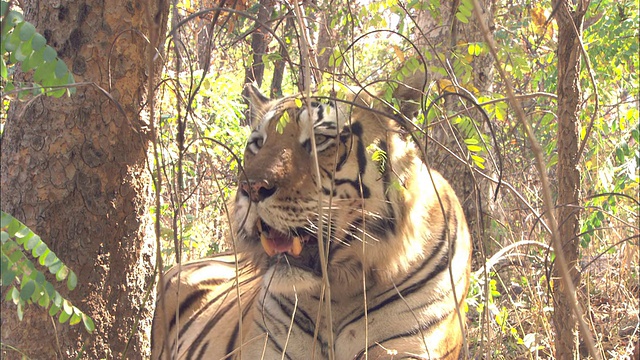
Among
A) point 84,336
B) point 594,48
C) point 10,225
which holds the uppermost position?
point 594,48

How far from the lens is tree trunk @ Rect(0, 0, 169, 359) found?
237 centimetres

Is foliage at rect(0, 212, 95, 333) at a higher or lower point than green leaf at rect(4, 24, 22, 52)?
lower

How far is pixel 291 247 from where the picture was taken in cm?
295

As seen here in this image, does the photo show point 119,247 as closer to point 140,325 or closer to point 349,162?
point 140,325

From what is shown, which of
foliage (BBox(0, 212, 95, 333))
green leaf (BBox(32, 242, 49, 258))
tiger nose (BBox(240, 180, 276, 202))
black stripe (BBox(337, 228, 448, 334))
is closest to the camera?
foliage (BBox(0, 212, 95, 333))

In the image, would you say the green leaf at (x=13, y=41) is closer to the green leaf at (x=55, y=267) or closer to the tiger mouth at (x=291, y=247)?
the green leaf at (x=55, y=267)

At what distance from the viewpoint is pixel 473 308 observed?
17.1 feet

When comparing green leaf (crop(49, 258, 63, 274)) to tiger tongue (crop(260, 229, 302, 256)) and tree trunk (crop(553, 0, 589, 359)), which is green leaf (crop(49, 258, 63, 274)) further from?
tree trunk (crop(553, 0, 589, 359))

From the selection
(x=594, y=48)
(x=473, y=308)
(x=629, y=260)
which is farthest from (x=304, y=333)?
(x=594, y=48)

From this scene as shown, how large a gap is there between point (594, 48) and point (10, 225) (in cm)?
537

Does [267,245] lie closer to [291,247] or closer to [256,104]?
[291,247]

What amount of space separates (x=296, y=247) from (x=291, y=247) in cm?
3

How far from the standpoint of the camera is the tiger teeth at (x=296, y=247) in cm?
290

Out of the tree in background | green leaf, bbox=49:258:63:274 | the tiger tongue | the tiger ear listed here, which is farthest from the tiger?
green leaf, bbox=49:258:63:274
